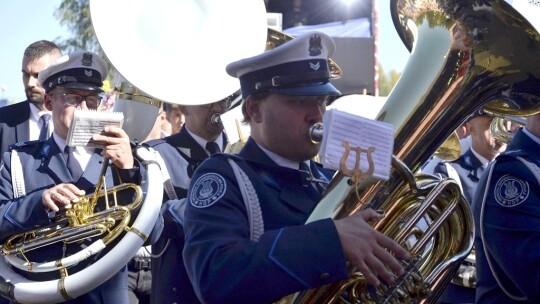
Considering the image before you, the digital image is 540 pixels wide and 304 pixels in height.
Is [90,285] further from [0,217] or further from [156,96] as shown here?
[156,96]

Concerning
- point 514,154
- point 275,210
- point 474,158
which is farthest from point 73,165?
point 474,158

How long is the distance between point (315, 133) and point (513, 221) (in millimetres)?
1098

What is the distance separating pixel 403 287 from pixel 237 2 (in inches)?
94.7

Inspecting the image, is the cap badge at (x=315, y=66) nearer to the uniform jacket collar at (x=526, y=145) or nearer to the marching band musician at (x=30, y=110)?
the uniform jacket collar at (x=526, y=145)

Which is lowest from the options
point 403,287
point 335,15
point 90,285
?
point 335,15

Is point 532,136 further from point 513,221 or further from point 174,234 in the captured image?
point 174,234

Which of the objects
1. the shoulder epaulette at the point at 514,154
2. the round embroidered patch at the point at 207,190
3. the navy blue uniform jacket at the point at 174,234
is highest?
the round embroidered patch at the point at 207,190

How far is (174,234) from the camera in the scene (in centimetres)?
496

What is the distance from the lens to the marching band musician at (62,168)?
4.84m

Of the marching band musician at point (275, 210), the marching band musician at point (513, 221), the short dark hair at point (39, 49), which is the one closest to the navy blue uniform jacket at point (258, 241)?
the marching band musician at point (275, 210)

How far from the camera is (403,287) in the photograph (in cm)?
351

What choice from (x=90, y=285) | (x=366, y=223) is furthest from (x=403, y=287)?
(x=90, y=285)

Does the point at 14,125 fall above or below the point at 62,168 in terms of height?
below

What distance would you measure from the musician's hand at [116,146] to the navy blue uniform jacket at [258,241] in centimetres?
114
